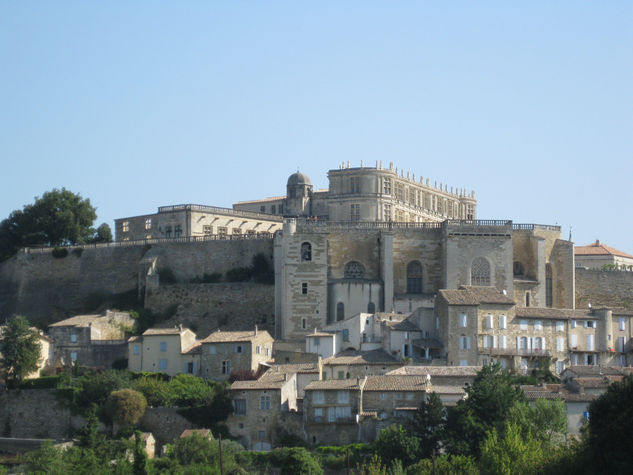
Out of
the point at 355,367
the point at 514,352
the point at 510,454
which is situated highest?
the point at 514,352

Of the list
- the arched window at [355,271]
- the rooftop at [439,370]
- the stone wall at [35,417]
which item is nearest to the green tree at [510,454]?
the rooftop at [439,370]

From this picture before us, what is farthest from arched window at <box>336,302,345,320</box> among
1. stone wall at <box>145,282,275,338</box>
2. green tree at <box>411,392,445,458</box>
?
green tree at <box>411,392,445,458</box>

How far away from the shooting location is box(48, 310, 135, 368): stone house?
71.4m

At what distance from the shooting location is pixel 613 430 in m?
46.4

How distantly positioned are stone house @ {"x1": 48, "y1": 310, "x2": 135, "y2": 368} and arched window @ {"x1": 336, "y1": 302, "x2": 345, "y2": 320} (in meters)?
11.7

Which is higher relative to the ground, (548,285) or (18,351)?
(548,285)

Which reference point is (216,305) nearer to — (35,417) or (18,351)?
(18,351)

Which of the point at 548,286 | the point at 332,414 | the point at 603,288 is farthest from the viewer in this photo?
the point at 603,288

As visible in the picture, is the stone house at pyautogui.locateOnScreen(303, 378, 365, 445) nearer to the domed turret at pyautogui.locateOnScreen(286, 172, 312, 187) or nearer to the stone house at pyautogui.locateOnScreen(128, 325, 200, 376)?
the stone house at pyautogui.locateOnScreen(128, 325, 200, 376)

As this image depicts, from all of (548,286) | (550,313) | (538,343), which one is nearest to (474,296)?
(538,343)

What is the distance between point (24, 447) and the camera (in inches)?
2493

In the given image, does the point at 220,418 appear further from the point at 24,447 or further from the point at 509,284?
the point at 509,284

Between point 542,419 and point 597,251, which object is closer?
point 542,419

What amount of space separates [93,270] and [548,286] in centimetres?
2832
